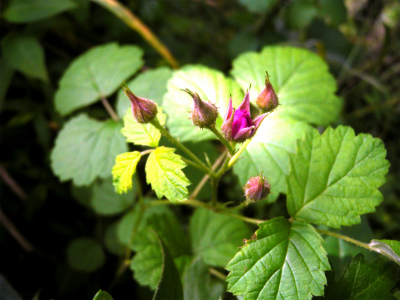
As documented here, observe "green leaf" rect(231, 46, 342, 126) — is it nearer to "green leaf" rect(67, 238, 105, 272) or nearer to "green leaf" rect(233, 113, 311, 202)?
"green leaf" rect(233, 113, 311, 202)

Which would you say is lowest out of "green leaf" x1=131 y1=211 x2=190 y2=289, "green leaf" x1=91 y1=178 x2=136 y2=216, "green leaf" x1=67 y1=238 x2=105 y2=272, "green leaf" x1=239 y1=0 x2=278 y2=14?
"green leaf" x1=67 y1=238 x2=105 y2=272

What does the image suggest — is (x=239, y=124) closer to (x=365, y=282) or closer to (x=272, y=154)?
(x=272, y=154)

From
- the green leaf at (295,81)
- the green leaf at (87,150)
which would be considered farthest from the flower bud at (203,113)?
the green leaf at (87,150)

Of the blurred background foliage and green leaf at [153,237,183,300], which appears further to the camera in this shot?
the blurred background foliage

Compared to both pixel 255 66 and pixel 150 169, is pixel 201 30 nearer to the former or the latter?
pixel 255 66

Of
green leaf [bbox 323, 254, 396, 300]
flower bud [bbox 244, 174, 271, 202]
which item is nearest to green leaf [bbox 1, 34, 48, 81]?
flower bud [bbox 244, 174, 271, 202]

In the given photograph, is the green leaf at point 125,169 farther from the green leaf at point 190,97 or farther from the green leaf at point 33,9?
the green leaf at point 33,9

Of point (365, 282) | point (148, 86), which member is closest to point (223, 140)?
point (365, 282)
